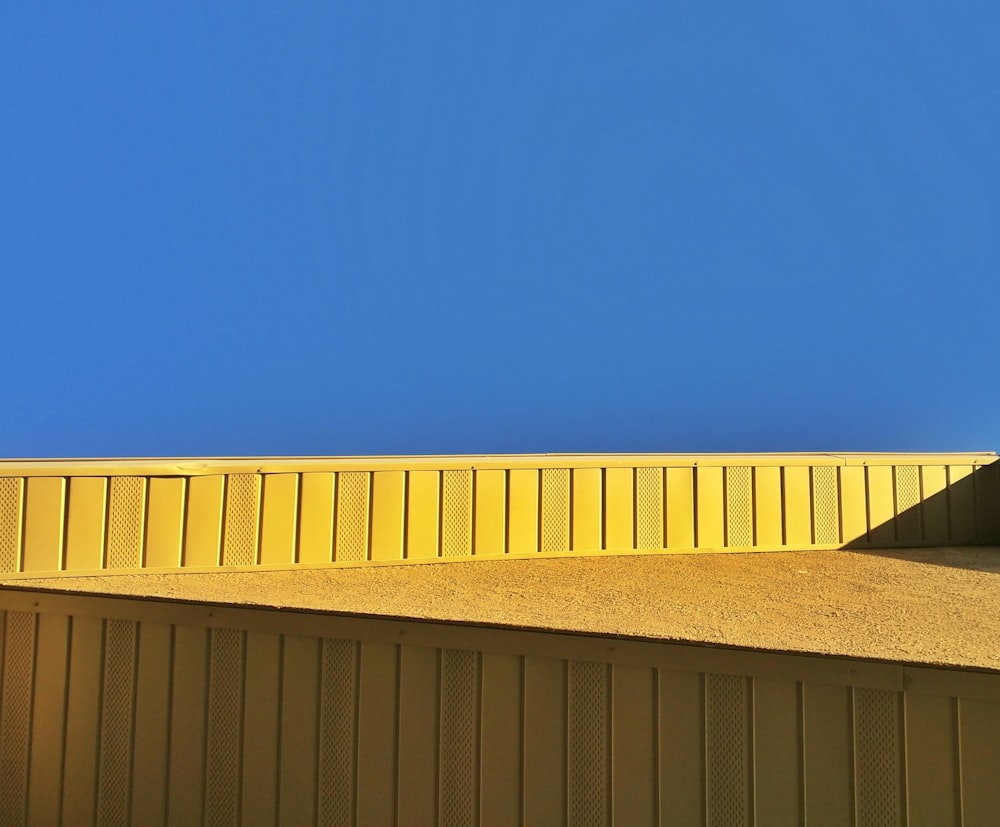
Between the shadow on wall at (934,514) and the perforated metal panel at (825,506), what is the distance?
0.06m

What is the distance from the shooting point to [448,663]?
1.50 metres

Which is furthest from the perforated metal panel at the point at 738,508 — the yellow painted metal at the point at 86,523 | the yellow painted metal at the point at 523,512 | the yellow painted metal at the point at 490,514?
the yellow painted metal at the point at 86,523

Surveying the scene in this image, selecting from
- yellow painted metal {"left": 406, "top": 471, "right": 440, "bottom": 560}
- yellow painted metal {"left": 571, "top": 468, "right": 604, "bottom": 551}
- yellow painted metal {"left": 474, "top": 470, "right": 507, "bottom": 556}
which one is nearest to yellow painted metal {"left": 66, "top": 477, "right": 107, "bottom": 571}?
yellow painted metal {"left": 406, "top": 471, "right": 440, "bottom": 560}

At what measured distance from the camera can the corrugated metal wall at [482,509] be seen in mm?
2086

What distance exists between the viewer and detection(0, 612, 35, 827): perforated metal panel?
177 centimetres

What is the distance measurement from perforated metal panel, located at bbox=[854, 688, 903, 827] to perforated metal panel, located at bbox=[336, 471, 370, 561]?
1492 millimetres

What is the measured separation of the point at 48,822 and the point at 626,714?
1551mm

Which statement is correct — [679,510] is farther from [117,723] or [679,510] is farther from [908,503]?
[117,723]

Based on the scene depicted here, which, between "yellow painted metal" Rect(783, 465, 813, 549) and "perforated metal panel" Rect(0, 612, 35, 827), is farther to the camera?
"yellow painted metal" Rect(783, 465, 813, 549)

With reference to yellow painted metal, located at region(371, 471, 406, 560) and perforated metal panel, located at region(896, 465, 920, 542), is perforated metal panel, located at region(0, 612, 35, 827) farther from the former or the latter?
perforated metal panel, located at region(896, 465, 920, 542)

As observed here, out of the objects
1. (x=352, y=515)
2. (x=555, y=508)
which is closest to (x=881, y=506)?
(x=555, y=508)

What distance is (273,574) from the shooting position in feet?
7.02

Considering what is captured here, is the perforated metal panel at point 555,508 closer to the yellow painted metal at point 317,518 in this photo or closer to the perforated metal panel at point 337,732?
the yellow painted metal at point 317,518

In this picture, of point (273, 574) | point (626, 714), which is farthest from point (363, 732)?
point (273, 574)
